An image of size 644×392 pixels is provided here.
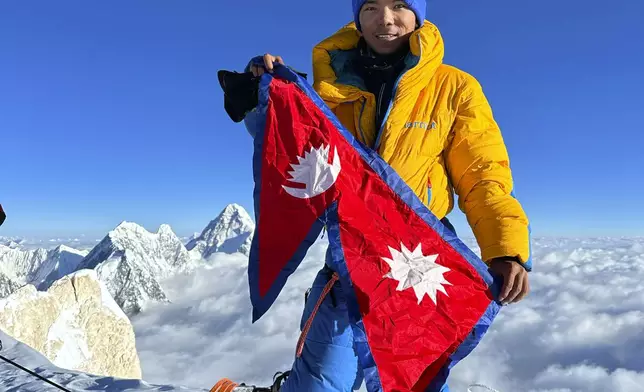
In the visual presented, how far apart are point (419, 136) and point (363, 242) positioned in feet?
2.69

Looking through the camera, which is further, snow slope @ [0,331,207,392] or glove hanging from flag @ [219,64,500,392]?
snow slope @ [0,331,207,392]

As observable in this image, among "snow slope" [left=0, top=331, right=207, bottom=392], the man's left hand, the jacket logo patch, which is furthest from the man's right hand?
"snow slope" [left=0, top=331, right=207, bottom=392]

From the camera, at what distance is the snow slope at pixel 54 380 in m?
5.46

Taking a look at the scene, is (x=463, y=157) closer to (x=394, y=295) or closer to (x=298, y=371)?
(x=394, y=295)

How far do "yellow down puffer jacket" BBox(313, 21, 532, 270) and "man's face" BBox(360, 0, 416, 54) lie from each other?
7.2 inches

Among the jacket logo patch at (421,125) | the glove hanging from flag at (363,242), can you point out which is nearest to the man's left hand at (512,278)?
the glove hanging from flag at (363,242)

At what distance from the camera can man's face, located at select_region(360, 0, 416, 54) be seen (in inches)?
121

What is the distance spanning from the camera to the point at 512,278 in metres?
2.48

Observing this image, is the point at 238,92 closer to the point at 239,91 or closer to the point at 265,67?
the point at 239,91

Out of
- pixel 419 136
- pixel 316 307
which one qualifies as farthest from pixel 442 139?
pixel 316 307

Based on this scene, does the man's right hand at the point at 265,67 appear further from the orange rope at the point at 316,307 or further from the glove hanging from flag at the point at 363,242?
the orange rope at the point at 316,307

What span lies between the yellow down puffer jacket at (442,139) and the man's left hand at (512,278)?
0.07 m

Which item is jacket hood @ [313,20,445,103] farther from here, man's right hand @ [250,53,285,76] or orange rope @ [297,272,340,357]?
orange rope @ [297,272,340,357]

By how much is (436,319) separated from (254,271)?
52.9 inches
